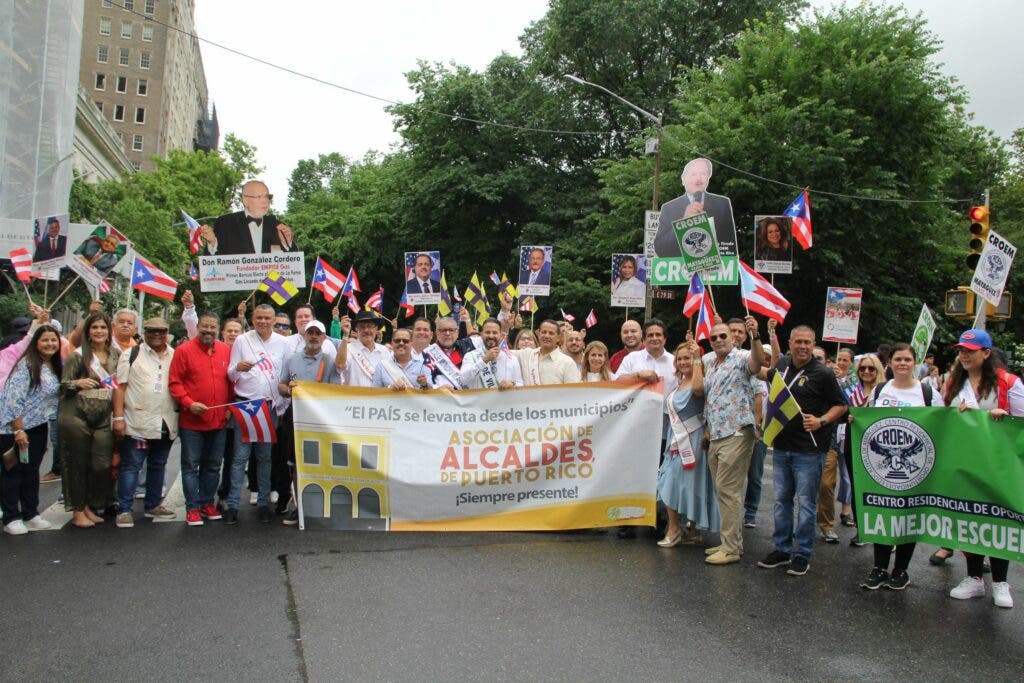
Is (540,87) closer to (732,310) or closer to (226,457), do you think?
(732,310)

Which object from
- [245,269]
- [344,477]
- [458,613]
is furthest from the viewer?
[245,269]

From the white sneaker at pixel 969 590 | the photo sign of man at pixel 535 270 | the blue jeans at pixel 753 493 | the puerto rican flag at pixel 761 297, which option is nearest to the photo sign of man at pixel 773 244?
the puerto rican flag at pixel 761 297

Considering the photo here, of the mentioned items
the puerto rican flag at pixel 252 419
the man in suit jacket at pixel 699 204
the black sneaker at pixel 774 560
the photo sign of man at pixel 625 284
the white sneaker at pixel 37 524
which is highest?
the man in suit jacket at pixel 699 204

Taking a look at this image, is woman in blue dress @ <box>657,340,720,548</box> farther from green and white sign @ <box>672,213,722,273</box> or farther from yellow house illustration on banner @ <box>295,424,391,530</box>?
yellow house illustration on banner @ <box>295,424,391,530</box>

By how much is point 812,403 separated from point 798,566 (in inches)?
48.3

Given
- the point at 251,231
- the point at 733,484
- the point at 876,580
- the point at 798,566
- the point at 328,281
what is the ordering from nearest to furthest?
the point at 876,580, the point at 798,566, the point at 733,484, the point at 251,231, the point at 328,281

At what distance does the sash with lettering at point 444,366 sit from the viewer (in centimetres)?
817

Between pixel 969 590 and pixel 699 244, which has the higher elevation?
pixel 699 244

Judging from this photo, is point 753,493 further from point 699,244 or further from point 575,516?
point 699,244

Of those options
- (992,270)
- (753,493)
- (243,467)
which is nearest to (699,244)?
(753,493)

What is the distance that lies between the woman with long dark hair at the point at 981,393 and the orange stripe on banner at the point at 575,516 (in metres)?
2.42

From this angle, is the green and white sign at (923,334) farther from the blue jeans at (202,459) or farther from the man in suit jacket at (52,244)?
the man in suit jacket at (52,244)

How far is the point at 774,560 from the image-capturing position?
6.64 m

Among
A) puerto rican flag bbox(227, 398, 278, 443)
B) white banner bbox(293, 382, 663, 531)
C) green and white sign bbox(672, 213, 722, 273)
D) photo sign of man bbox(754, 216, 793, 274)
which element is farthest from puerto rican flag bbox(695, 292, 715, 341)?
photo sign of man bbox(754, 216, 793, 274)
